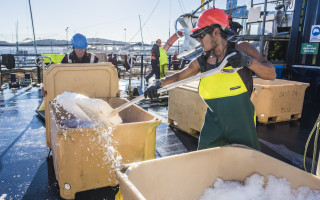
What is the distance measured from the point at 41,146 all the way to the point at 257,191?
356cm

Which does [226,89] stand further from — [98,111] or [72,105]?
[72,105]

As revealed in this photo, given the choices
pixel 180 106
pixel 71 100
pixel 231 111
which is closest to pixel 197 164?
pixel 231 111

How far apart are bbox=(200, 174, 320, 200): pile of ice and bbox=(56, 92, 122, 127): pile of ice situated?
1.41m

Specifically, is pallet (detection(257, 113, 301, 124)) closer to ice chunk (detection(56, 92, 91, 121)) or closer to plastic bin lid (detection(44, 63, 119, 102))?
plastic bin lid (detection(44, 63, 119, 102))

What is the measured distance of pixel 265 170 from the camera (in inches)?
56.8

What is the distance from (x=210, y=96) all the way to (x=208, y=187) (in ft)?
2.57

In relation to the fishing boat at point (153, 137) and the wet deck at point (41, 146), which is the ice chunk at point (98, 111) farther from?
the wet deck at point (41, 146)

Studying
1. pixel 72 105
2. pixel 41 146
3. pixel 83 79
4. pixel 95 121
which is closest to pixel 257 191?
pixel 95 121

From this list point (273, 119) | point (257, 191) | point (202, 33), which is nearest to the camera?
point (257, 191)

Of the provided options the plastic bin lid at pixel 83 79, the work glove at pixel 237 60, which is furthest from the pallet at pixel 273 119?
the work glove at pixel 237 60

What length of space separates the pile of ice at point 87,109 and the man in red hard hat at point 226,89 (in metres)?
0.70

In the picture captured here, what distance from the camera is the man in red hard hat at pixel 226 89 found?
74.5 inches

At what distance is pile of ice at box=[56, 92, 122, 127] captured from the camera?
2629mm

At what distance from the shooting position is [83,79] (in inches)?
133
